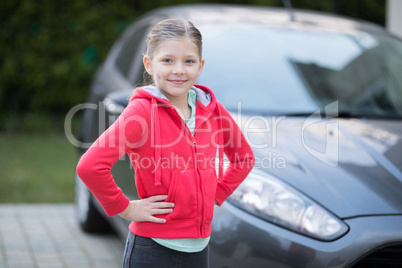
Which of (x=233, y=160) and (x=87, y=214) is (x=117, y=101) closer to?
(x=233, y=160)

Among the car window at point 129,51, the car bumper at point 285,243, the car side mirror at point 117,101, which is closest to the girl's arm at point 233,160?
the car bumper at point 285,243

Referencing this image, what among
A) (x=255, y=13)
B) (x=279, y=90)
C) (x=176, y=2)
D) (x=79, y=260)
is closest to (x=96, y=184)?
(x=279, y=90)

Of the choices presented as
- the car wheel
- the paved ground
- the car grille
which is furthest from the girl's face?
the car wheel

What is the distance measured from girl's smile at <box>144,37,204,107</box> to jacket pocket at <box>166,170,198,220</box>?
286 mm

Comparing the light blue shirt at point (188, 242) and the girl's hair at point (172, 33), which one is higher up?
the girl's hair at point (172, 33)

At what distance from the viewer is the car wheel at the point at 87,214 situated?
445cm

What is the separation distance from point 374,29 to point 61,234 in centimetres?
290

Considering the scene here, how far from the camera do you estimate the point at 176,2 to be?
8.97 m

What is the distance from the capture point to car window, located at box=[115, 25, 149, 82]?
13.7ft

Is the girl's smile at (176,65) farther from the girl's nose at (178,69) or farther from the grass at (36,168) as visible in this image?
the grass at (36,168)

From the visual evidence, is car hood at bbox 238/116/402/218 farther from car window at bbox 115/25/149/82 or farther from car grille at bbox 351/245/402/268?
car window at bbox 115/25/149/82

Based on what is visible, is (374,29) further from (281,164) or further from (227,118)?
(227,118)

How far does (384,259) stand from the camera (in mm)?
2357

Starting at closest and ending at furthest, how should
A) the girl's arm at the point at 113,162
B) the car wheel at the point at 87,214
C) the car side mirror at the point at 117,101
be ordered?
the girl's arm at the point at 113,162, the car side mirror at the point at 117,101, the car wheel at the point at 87,214
